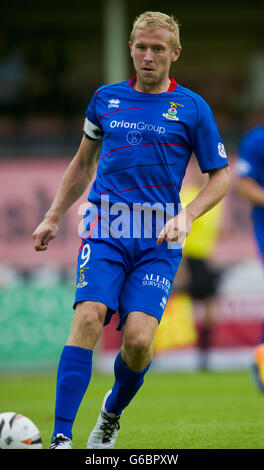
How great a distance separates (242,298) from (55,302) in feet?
8.32

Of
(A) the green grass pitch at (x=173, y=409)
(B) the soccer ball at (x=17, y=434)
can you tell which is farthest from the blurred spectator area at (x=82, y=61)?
(B) the soccer ball at (x=17, y=434)

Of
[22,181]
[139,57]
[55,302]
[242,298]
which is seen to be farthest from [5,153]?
[139,57]

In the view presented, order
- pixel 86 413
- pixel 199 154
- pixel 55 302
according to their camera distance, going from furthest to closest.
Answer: pixel 55 302
pixel 86 413
pixel 199 154

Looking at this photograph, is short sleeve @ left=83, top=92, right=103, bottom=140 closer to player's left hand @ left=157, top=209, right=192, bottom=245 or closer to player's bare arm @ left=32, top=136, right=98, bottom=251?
player's bare arm @ left=32, top=136, right=98, bottom=251

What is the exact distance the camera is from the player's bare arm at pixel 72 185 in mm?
4789

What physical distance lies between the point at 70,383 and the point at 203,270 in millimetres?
7240

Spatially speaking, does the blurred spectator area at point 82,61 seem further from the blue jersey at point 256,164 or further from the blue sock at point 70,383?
the blue sock at point 70,383

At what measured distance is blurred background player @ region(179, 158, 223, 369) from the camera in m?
11.2

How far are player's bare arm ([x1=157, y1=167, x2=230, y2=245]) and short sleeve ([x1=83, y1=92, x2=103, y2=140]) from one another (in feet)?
2.27

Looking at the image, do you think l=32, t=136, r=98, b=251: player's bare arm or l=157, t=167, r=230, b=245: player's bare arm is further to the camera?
l=32, t=136, r=98, b=251: player's bare arm

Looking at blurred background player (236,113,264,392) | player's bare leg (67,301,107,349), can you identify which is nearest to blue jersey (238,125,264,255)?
blurred background player (236,113,264,392)

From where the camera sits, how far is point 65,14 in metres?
17.4

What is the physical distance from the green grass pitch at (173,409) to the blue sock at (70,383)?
0.61 metres

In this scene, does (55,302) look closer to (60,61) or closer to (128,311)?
(60,61)
